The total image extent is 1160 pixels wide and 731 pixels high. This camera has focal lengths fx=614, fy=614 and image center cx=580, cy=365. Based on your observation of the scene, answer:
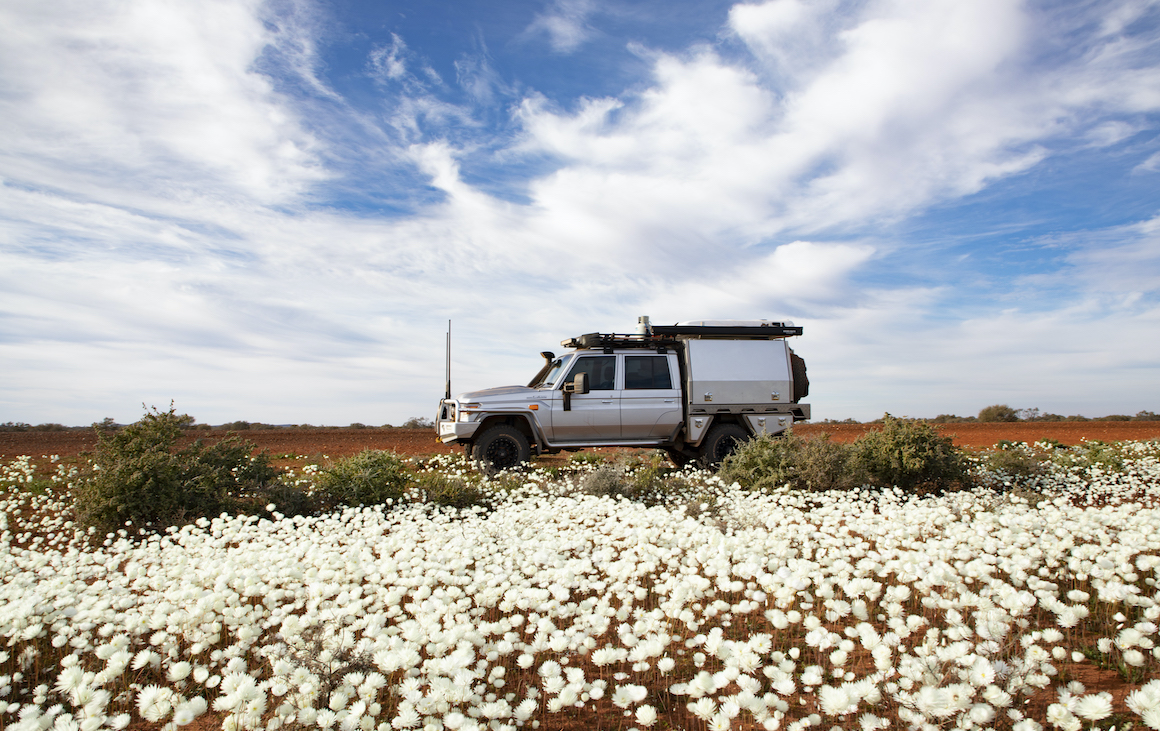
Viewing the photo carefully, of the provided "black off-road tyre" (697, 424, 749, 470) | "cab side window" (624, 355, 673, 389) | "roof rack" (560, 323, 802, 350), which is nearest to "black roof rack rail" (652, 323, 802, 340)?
"roof rack" (560, 323, 802, 350)

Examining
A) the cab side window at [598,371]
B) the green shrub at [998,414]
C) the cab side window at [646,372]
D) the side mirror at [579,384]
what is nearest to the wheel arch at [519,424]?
the side mirror at [579,384]

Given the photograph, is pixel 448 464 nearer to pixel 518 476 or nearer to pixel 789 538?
pixel 518 476

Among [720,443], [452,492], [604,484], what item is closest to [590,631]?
[452,492]

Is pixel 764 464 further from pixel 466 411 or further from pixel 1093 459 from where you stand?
pixel 1093 459

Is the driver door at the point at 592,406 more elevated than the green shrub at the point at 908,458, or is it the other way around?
the driver door at the point at 592,406

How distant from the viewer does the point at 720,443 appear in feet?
39.0

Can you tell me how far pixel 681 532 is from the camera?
5.73 m

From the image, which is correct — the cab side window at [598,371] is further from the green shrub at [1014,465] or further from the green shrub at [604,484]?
the green shrub at [1014,465]

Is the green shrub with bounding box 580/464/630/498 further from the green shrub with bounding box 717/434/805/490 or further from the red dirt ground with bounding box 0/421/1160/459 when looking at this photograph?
the red dirt ground with bounding box 0/421/1160/459

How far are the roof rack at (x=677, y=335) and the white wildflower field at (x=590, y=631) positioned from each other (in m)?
5.08

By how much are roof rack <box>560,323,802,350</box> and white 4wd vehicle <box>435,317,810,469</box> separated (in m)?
0.02

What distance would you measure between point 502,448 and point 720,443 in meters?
4.20

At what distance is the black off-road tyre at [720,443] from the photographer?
11.7 metres

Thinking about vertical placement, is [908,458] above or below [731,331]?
below
